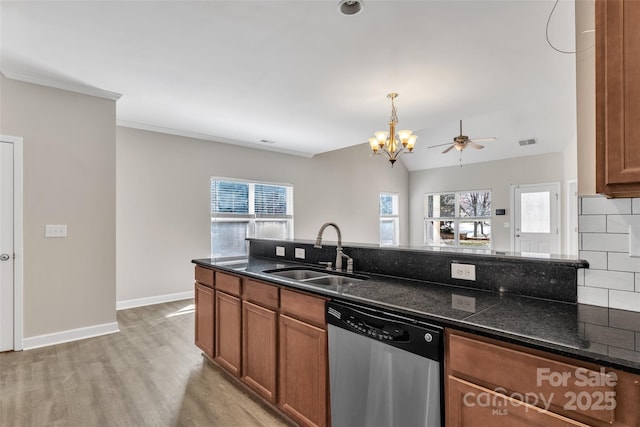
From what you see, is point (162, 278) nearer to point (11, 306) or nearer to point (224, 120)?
point (11, 306)

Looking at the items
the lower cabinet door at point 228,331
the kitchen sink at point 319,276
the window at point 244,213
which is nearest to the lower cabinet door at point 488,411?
the kitchen sink at point 319,276

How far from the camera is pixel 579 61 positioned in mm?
1523

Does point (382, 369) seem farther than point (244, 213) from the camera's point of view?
No

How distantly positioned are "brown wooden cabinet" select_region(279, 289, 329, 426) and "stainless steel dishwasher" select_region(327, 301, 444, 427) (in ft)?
0.28

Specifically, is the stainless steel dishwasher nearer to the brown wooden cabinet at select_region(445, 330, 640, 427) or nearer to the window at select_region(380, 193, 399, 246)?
the brown wooden cabinet at select_region(445, 330, 640, 427)

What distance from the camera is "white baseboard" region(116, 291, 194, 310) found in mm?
4752

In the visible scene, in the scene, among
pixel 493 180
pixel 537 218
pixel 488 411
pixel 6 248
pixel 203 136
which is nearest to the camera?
pixel 488 411

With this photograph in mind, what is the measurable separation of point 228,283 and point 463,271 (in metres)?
1.64

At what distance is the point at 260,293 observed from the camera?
86.9 inches

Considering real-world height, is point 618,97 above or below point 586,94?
below

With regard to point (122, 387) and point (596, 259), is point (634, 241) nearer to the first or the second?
→ point (596, 259)

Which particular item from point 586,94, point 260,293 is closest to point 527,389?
point 586,94

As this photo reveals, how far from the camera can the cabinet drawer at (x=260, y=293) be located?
2.10 m

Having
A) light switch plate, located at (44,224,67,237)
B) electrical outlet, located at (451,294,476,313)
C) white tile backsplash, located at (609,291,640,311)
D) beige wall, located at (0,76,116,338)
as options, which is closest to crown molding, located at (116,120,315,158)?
beige wall, located at (0,76,116,338)
